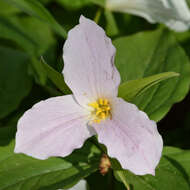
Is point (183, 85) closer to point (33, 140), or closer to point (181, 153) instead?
point (181, 153)

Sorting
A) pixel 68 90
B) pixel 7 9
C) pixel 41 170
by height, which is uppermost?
pixel 68 90

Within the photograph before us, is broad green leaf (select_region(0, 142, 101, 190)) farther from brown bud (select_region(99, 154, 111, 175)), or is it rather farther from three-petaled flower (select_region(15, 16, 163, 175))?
three-petaled flower (select_region(15, 16, 163, 175))

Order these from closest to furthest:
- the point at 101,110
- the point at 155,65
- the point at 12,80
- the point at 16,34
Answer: the point at 101,110 → the point at 155,65 → the point at 12,80 → the point at 16,34

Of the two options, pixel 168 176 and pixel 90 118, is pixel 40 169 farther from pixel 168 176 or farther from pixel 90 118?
pixel 168 176

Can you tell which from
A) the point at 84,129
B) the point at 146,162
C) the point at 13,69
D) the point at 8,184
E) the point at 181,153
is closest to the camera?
the point at 146,162

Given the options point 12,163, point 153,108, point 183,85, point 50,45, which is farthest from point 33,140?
point 50,45

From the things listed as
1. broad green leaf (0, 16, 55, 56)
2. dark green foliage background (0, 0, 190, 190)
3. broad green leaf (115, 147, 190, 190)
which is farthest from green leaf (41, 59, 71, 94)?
broad green leaf (0, 16, 55, 56)

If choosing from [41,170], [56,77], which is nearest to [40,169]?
[41,170]
